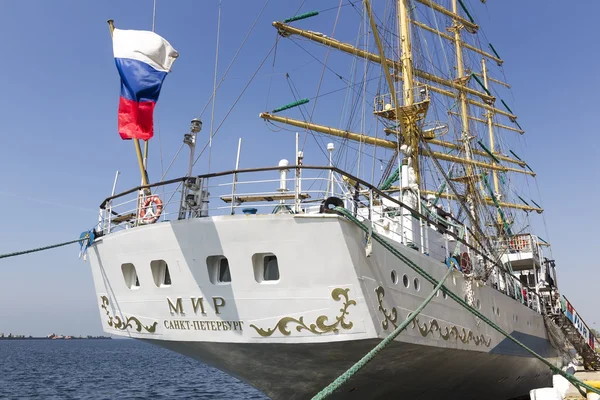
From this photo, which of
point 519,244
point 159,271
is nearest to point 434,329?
point 159,271

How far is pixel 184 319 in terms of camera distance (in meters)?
9.45

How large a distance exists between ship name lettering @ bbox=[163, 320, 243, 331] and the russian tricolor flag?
12.1 feet

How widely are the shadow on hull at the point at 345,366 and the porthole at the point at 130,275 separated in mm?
1293

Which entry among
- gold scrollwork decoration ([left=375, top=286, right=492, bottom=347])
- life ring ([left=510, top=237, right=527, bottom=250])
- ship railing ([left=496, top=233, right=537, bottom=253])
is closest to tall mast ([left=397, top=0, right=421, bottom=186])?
gold scrollwork decoration ([left=375, top=286, right=492, bottom=347])

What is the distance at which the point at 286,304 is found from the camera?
8.53m

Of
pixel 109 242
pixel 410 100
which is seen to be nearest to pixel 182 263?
pixel 109 242

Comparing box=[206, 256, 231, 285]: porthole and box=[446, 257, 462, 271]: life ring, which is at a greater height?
box=[446, 257, 462, 271]: life ring

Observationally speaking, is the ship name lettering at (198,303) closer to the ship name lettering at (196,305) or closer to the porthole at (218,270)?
the ship name lettering at (196,305)

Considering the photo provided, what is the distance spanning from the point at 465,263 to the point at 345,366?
4.67m

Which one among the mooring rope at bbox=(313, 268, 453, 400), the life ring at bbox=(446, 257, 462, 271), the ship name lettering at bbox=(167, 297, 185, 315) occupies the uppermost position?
the life ring at bbox=(446, 257, 462, 271)

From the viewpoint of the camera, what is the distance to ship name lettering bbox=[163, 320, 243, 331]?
8.91m

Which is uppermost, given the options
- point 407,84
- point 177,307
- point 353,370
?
point 407,84

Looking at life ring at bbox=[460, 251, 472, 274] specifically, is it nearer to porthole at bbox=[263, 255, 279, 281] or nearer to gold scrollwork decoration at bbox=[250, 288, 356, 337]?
gold scrollwork decoration at bbox=[250, 288, 356, 337]

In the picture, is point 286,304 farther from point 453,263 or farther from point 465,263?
point 465,263
